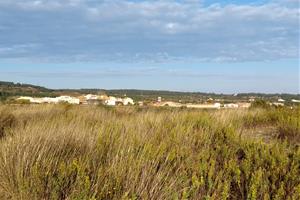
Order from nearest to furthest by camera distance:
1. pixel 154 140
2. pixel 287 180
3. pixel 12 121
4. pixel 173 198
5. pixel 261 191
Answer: pixel 173 198, pixel 261 191, pixel 287 180, pixel 154 140, pixel 12 121

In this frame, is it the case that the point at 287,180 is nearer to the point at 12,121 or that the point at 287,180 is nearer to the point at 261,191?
the point at 261,191

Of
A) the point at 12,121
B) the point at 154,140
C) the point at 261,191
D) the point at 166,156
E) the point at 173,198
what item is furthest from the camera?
the point at 12,121

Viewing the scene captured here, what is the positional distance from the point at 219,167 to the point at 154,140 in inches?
49.2

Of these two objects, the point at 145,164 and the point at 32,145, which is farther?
the point at 32,145

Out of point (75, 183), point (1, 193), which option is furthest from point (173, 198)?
point (1, 193)

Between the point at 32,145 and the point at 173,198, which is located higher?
the point at 32,145

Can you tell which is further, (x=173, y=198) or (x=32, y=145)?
(x=32, y=145)

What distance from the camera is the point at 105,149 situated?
17.6 ft

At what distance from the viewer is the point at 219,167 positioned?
5234mm

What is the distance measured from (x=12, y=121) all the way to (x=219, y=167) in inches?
264

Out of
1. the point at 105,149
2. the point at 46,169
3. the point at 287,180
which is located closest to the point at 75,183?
the point at 46,169

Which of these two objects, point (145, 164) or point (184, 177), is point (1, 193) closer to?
point (145, 164)

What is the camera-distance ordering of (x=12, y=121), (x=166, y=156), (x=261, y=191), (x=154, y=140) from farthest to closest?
(x=12, y=121) → (x=154, y=140) → (x=166, y=156) → (x=261, y=191)

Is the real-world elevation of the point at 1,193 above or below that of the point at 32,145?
below
